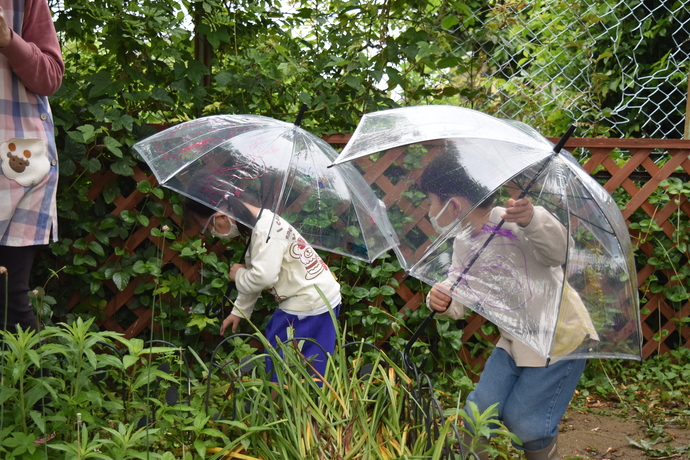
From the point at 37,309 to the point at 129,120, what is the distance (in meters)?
0.94

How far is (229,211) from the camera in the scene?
7.82ft

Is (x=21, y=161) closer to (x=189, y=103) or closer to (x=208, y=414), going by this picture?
(x=208, y=414)

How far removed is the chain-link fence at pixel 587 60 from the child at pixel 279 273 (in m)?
1.92

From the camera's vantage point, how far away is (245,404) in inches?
80.1

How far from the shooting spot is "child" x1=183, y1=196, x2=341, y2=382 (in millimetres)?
2414

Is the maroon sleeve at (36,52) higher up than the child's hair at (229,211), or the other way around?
the maroon sleeve at (36,52)

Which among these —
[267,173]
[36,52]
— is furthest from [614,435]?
[36,52]

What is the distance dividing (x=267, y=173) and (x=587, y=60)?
3.09m

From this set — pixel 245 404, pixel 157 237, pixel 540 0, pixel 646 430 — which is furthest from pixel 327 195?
pixel 540 0

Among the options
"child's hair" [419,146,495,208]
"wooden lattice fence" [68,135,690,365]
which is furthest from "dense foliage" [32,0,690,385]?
"child's hair" [419,146,495,208]

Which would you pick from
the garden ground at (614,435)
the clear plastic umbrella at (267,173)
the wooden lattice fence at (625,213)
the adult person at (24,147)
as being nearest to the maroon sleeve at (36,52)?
the adult person at (24,147)

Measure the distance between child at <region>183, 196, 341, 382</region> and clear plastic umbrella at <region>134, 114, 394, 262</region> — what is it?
0.20ft

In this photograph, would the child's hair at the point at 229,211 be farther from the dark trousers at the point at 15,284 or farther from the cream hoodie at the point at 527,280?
the cream hoodie at the point at 527,280

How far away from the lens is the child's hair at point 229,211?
239 centimetres
